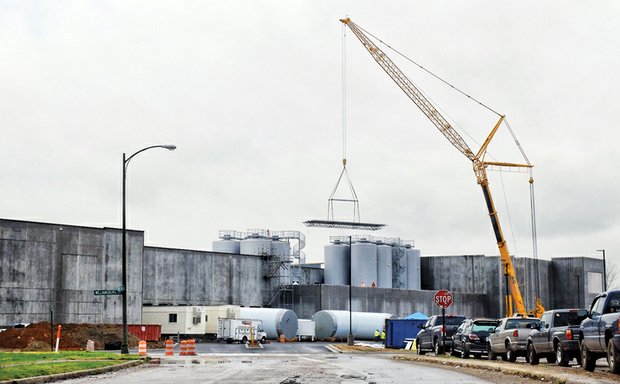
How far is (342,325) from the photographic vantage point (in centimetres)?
8644

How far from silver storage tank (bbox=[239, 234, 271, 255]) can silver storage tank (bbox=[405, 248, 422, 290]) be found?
70.4 feet

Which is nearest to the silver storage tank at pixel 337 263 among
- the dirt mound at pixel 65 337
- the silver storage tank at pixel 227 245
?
the silver storage tank at pixel 227 245

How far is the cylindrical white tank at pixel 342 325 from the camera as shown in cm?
8638

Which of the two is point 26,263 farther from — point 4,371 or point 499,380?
point 499,380

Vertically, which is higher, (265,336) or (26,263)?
(26,263)

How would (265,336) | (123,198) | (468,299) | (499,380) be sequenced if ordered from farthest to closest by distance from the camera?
(468,299)
(265,336)
(123,198)
(499,380)

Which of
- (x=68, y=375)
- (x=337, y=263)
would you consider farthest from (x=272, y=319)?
(x=68, y=375)

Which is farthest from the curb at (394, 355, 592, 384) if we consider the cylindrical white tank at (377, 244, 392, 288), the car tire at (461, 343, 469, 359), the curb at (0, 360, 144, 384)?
the cylindrical white tank at (377, 244, 392, 288)

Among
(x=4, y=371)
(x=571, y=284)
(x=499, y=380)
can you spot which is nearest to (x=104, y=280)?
(x=4, y=371)

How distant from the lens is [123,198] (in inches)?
1762

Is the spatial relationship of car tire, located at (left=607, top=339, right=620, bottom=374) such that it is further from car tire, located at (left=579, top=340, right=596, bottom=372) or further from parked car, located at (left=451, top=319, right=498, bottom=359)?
parked car, located at (left=451, top=319, right=498, bottom=359)

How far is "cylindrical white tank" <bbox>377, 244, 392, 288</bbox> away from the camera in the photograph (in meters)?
115

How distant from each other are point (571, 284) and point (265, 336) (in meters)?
58.0

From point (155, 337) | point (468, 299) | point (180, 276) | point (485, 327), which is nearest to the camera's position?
point (485, 327)
